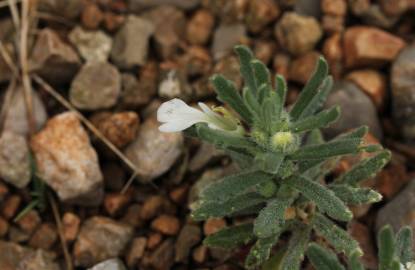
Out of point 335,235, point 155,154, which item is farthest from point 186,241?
point 335,235

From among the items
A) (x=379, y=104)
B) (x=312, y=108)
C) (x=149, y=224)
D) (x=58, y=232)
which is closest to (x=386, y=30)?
(x=379, y=104)

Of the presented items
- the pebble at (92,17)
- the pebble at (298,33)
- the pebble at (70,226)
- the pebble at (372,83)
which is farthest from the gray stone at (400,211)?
the pebble at (92,17)

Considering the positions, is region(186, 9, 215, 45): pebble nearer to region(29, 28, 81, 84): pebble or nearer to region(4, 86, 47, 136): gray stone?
region(29, 28, 81, 84): pebble

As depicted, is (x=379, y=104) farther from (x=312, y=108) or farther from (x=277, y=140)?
(x=277, y=140)

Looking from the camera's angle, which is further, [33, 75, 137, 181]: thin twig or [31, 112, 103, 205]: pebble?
[33, 75, 137, 181]: thin twig

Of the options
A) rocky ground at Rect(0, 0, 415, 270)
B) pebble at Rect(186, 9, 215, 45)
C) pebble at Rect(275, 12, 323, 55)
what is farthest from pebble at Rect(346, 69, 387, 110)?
pebble at Rect(186, 9, 215, 45)

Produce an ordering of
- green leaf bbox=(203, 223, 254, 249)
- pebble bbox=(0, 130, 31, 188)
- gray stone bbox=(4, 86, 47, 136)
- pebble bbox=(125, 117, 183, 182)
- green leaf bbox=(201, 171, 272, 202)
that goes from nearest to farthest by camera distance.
→ green leaf bbox=(201, 171, 272, 202)
green leaf bbox=(203, 223, 254, 249)
pebble bbox=(0, 130, 31, 188)
pebble bbox=(125, 117, 183, 182)
gray stone bbox=(4, 86, 47, 136)

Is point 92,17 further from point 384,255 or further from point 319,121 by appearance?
point 384,255

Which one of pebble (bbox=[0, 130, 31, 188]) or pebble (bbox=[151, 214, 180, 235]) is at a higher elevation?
pebble (bbox=[0, 130, 31, 188])

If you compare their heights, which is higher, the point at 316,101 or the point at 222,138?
the point at 222,138
